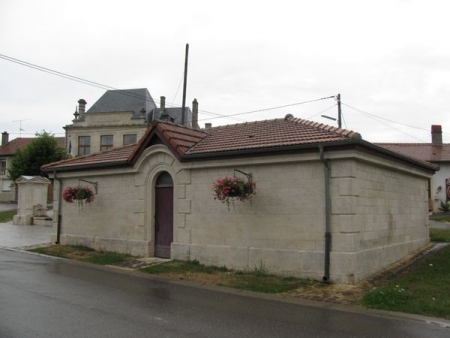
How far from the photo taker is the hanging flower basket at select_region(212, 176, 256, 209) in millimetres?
10594

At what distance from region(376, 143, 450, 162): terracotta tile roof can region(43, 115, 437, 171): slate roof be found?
17847mm

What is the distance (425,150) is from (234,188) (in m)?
27.6

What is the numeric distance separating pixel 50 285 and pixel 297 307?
530cm

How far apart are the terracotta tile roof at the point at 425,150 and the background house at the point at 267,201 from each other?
17.5 metres

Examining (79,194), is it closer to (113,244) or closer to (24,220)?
(113,244)

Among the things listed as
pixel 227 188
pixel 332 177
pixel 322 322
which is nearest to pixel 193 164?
pixel 227 188

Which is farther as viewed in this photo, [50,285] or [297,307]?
[50,285]

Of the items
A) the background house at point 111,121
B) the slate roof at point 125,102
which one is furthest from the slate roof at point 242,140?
the slate roof at point 125,102

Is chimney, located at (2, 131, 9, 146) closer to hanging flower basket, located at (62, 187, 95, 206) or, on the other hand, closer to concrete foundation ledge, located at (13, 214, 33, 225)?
concrete foundation ledge, located at (13, 214, 33, 225)

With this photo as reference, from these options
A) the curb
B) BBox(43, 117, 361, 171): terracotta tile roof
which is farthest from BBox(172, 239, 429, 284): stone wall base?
BBox(43, 117, 361, 171): terracotta tile roof

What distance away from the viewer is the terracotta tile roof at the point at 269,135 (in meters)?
10.6

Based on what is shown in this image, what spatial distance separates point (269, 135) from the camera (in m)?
12.2

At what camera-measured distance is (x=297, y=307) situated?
25.9ft

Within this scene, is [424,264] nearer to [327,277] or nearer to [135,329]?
[327,277]
